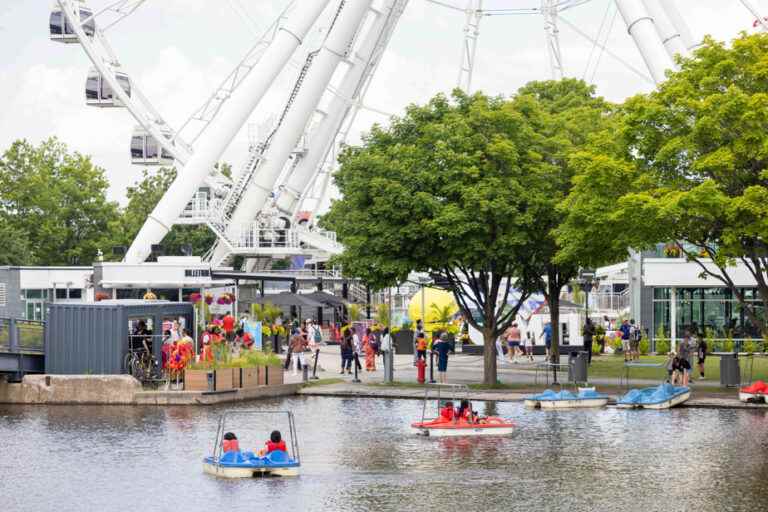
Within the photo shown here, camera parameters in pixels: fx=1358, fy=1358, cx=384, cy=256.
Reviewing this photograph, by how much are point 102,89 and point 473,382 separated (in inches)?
1990

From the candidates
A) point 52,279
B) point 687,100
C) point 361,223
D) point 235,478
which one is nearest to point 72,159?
point 52,279

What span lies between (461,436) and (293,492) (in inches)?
348

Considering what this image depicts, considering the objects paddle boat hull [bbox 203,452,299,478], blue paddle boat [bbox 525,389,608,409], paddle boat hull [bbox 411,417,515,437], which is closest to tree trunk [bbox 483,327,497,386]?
blue paddle boat [bbox 525,389,608,409]

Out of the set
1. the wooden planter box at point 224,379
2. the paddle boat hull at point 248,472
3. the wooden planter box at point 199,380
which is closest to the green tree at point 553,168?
the wooden planter box at point 224,379

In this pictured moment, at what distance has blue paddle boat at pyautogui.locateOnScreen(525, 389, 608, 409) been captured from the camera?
40.1 meters

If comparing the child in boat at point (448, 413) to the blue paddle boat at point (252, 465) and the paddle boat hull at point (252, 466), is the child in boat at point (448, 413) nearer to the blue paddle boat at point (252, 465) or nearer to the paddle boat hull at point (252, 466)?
the blue paddle boat at point (252, 465)

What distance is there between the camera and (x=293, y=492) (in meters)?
24.8

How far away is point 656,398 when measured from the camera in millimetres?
39594

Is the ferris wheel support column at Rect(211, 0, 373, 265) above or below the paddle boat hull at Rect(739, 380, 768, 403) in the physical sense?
above

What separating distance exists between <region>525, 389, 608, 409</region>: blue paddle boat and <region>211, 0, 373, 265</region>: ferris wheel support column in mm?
51079

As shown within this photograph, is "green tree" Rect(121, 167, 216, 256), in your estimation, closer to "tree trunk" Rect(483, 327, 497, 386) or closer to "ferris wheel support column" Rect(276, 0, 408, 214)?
"ferris wheel support column" Rect(276, 0, 408, 214)

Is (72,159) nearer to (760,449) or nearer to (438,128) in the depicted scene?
(438,128)

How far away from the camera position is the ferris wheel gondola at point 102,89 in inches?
3595

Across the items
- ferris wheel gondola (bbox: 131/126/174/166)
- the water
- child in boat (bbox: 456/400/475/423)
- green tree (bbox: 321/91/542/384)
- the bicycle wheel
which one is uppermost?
ferris wheel gondola (bbox: 131/126/174/166)
